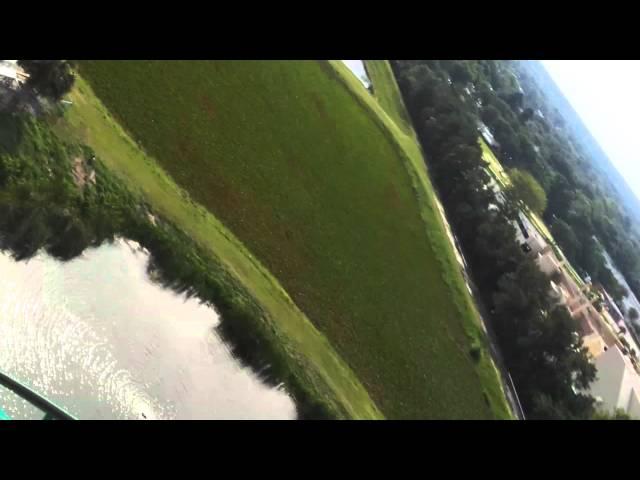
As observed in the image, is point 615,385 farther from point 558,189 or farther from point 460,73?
point 460,73

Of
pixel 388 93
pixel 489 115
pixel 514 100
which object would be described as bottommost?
pixel 388 93

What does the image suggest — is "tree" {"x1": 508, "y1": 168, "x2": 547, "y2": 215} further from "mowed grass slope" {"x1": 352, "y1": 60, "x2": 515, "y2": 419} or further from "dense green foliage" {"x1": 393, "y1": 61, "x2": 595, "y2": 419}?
"mowed grass slope" {"x1": 352, "y1": 60, "x2": 515, "y2": 419}

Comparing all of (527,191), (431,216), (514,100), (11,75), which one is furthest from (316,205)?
(514,100)

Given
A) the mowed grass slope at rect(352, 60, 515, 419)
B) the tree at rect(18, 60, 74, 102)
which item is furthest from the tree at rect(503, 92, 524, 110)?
the tree at rect(18, 60, 74, 102)

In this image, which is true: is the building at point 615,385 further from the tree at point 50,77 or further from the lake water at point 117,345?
the tree at point 50,77

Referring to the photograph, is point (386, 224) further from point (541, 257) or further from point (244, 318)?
point (541, 257)
